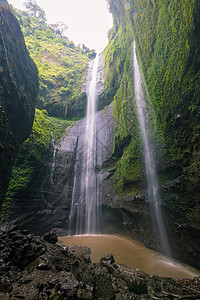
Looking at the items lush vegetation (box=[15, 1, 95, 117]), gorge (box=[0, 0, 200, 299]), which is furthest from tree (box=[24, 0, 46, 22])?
gorge (box=[0, 0, 200, 299])

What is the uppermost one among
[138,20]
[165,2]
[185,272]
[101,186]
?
[138,20]

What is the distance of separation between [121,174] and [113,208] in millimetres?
1788

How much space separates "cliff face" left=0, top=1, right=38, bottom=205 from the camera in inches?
269

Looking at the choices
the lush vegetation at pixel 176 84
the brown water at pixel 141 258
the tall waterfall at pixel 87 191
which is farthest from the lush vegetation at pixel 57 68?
the brown water at pixel 141 258

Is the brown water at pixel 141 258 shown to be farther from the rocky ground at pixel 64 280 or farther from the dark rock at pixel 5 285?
the dark rock at pixel 5 285

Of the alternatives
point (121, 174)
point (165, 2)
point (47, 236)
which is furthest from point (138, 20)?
point (47, 236)

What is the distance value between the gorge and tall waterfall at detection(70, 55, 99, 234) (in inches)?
2.3

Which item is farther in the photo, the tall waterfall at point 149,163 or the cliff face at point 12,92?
the cliff face at point 12,92

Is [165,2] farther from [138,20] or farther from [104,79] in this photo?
[104,79]

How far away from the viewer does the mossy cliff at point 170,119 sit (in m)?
4.45

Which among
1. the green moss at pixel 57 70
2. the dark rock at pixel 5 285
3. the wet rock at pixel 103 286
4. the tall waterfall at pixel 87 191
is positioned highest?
the green moss at pixel 57 70

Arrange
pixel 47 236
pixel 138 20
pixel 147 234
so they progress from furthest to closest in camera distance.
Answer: pixel 138 20, pixel 147 234, pixel 47 236

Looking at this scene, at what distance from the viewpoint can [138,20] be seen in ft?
32.4

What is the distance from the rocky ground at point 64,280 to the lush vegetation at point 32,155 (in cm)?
375
